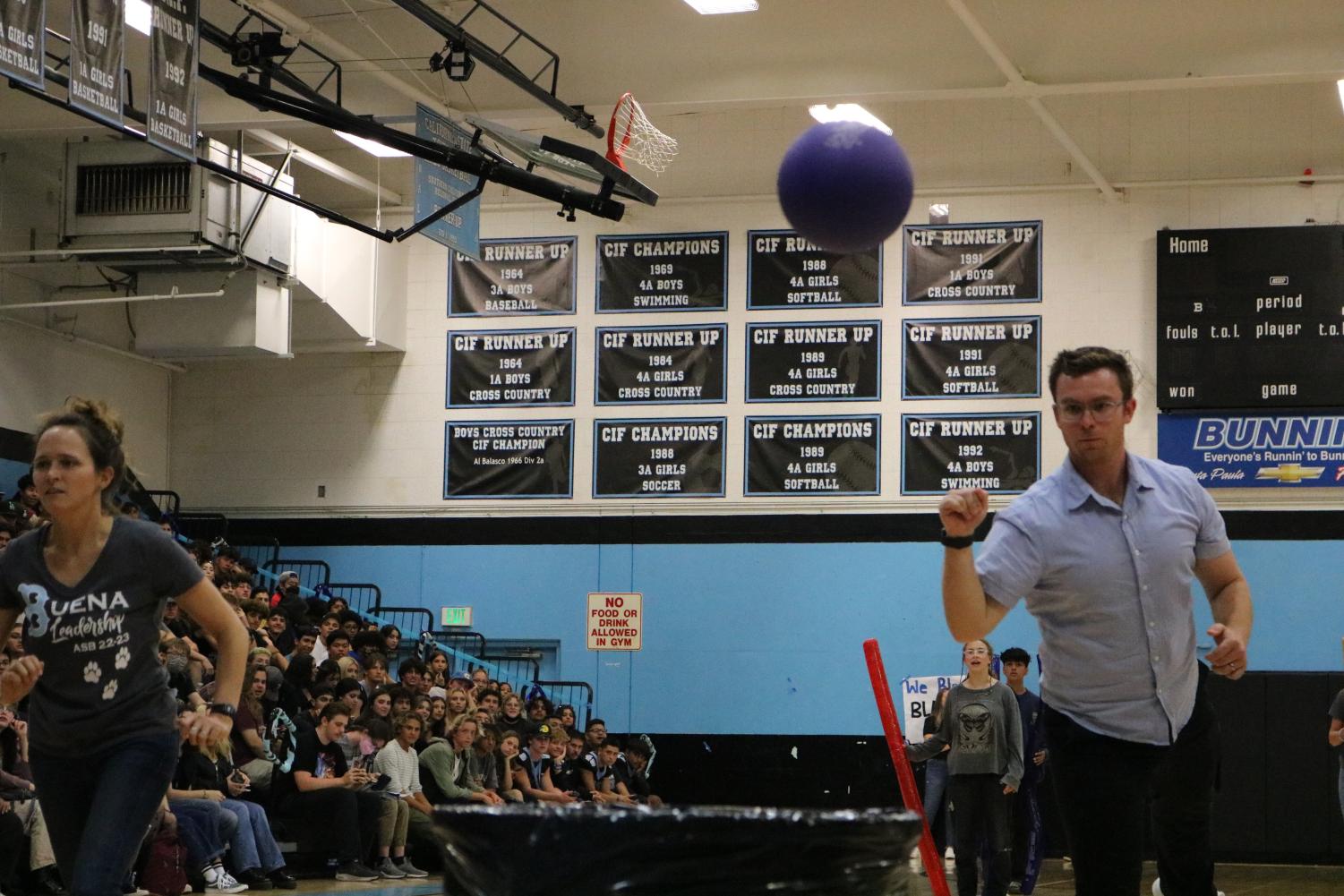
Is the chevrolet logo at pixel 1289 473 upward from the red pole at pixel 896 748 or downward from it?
upward

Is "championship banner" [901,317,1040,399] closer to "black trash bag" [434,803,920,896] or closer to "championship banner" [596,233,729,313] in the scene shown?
"championship banner" [596,233,729,313]

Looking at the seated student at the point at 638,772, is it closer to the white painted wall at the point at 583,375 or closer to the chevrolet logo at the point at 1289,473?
the white painted wall at the point at 583,375

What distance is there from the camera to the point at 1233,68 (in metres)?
14.1

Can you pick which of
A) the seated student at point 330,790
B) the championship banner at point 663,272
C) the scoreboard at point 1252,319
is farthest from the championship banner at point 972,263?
the seated student at point 330,790

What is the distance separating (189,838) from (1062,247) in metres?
11.3

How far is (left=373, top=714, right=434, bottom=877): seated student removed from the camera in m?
12.6

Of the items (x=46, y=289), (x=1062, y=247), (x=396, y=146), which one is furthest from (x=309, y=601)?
(x=1062, y=247)

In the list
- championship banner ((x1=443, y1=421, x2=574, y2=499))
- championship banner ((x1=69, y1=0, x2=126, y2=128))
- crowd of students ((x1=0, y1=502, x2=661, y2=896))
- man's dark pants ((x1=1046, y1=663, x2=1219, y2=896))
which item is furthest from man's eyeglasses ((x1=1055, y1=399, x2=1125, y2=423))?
championship banner ((x1=443, y1=421, x2=574, y2=499))

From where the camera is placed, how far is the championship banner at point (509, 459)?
18609 millimetres

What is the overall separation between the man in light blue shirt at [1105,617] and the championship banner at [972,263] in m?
13.7

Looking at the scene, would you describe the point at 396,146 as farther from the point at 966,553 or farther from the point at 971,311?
the point at 966,553

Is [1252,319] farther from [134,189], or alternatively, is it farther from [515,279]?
[134,189]

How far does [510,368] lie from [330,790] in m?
7.72

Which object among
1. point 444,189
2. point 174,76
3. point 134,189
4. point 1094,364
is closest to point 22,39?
point 174,76
